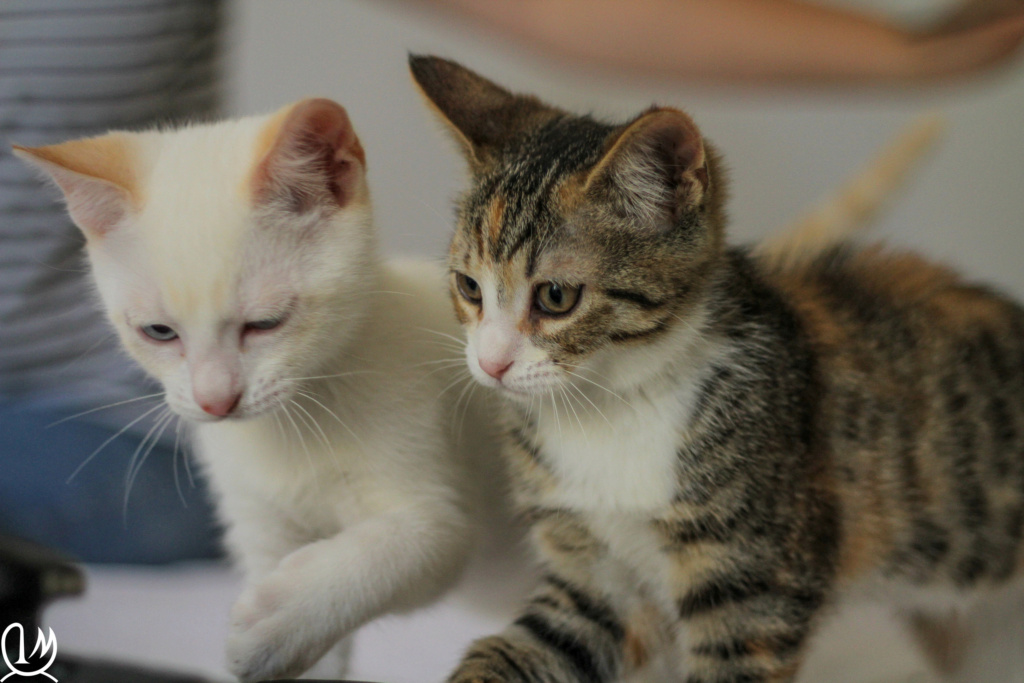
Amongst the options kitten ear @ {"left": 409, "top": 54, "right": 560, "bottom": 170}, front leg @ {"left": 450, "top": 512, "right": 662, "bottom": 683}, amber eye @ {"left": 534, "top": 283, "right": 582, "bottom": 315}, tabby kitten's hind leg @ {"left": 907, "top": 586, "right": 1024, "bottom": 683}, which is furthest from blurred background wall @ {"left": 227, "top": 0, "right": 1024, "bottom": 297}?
tabby kitten's hind leg @ {"left": 907, "top": 586, "right": 1024, "bottom": 683}

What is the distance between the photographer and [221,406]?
607 millimetres

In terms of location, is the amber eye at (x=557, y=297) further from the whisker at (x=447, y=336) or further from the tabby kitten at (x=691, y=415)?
the whisker at (x=447, y=336)

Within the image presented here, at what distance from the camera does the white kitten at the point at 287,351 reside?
608mm

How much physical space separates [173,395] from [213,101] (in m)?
0.48

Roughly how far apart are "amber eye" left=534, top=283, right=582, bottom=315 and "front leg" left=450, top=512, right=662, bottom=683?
0.65ft

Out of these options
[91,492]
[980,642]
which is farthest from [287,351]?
[980,642]

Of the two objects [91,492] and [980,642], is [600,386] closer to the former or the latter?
[980,642]

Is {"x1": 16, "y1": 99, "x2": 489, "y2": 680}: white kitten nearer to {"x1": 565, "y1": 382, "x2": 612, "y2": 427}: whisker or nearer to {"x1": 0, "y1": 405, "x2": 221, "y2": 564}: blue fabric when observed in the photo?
{"x1": 565, "y1": 382, "x2": 612, "y2": 427}: whisker

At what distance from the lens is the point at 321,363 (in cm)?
68

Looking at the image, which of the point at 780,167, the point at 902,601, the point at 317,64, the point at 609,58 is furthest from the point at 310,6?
the point at 902,601

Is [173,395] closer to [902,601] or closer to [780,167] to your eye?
[902,601]

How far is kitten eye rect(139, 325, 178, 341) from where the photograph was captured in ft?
2.09

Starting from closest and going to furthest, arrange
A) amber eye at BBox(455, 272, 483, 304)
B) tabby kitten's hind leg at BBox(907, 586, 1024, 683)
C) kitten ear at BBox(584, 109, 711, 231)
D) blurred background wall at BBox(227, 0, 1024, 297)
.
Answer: kitten ear at BBox(584, 109, 711, 231) → amber eye at BBox(455, 272, 483, 304) → tabby kitten's hind leg at BBox(907, 586, 1024, 683) → blurred background wall at BBox(227, 0, 1024, 297)

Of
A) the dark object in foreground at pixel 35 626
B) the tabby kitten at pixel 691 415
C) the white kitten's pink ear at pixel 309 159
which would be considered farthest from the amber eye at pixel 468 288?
the dark object in foreground at pixel 35 626
